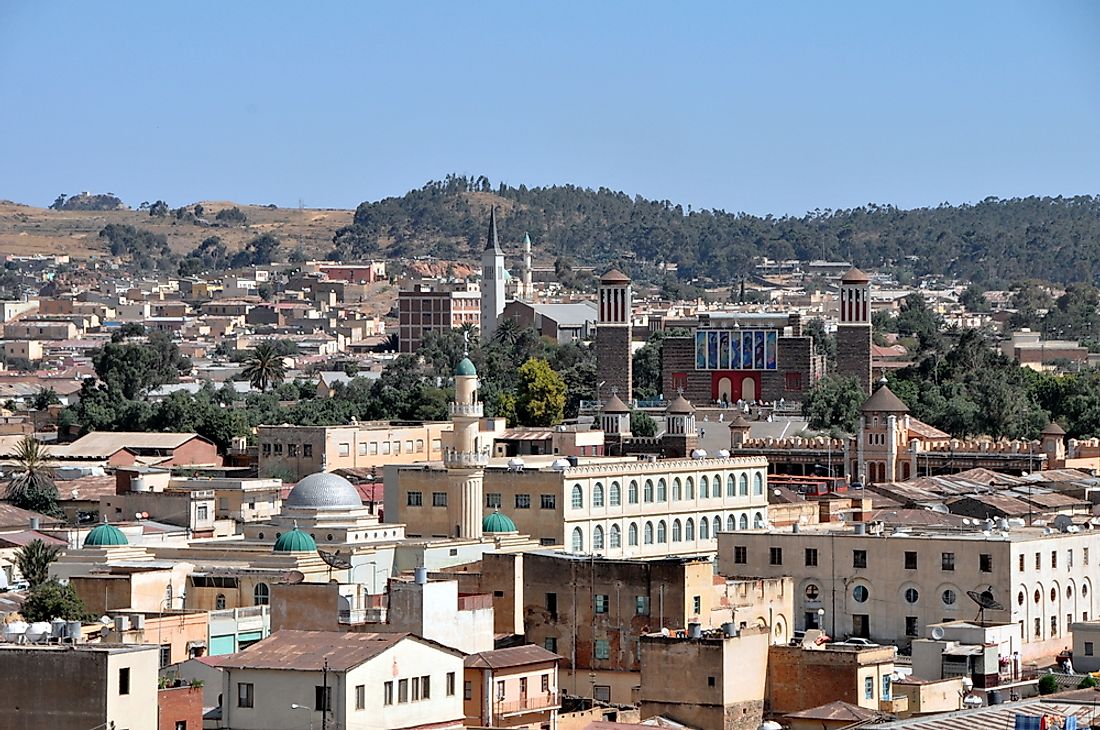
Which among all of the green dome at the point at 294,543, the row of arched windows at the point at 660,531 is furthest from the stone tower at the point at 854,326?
the green dome at the point at 294,543

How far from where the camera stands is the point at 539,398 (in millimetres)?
101625

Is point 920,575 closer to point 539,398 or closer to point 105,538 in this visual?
point 105,538

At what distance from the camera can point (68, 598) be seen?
141 ft

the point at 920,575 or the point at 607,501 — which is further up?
the point at 607,501

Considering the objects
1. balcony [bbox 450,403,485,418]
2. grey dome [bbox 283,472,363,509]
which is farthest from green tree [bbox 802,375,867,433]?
grey dome [bbox 283,472,363,509]

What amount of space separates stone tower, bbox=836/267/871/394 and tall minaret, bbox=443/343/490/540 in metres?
55.4

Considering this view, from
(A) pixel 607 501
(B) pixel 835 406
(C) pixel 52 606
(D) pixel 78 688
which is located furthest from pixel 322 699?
(B) pixel 835 406

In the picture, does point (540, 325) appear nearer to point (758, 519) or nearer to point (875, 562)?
point (758, 519)

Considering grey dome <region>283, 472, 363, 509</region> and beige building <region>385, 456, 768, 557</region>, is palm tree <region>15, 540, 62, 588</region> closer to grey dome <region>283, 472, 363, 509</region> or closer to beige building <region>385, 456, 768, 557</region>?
grey dome <region>283, 472, 363, 509</region>

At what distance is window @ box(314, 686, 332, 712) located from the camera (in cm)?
3200

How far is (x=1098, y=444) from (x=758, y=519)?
25.3 meters

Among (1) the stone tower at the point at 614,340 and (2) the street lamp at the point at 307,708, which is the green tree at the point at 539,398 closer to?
(1) the stone tower at the point at 614,340

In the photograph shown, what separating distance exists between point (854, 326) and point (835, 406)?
521 inches

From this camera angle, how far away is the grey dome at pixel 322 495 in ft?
179
